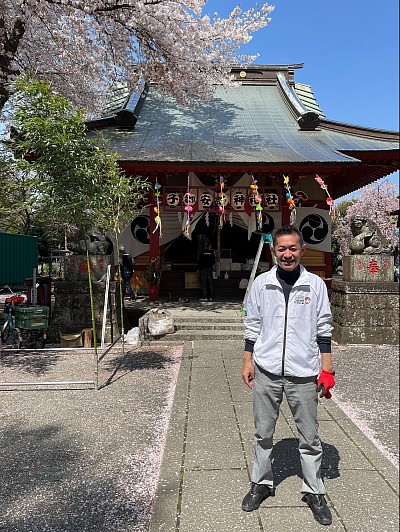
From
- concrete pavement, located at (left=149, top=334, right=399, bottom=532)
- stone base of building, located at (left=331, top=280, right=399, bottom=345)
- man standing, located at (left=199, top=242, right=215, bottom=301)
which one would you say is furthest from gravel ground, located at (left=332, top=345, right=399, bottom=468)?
man standing, located at (left=199, top=242, right=215, bottom=301)

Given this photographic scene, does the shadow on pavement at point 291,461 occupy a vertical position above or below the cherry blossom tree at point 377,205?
below

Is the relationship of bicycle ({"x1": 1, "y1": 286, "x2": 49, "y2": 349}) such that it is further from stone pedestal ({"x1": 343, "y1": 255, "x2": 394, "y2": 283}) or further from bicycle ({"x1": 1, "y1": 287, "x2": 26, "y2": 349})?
stone pedestal ({"x1": 343, "y1": 255, "x2": 394, "y2": 283})

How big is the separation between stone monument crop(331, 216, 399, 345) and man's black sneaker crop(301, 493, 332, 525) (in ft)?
18.3

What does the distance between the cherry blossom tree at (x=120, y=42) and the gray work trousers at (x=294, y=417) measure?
27.7ft

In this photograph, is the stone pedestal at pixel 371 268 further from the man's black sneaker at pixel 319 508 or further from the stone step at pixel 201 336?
the man's black sneaker at pixel 319 508

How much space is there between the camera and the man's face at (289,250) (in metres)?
2.66

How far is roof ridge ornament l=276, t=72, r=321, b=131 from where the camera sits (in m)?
12.2

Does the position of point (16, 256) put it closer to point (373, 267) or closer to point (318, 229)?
point (318, 229)

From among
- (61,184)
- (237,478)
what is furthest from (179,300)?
(237,478)

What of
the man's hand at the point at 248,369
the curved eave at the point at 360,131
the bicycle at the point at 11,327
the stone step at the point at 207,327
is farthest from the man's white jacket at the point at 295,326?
the curved eave at the point at 360,131

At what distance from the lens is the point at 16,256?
13977 millimetres

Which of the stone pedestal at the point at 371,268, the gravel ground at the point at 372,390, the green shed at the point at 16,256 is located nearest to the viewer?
the gravel ground at the point at 372,390

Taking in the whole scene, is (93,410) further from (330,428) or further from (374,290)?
(374,290)

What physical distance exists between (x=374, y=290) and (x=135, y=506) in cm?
651
